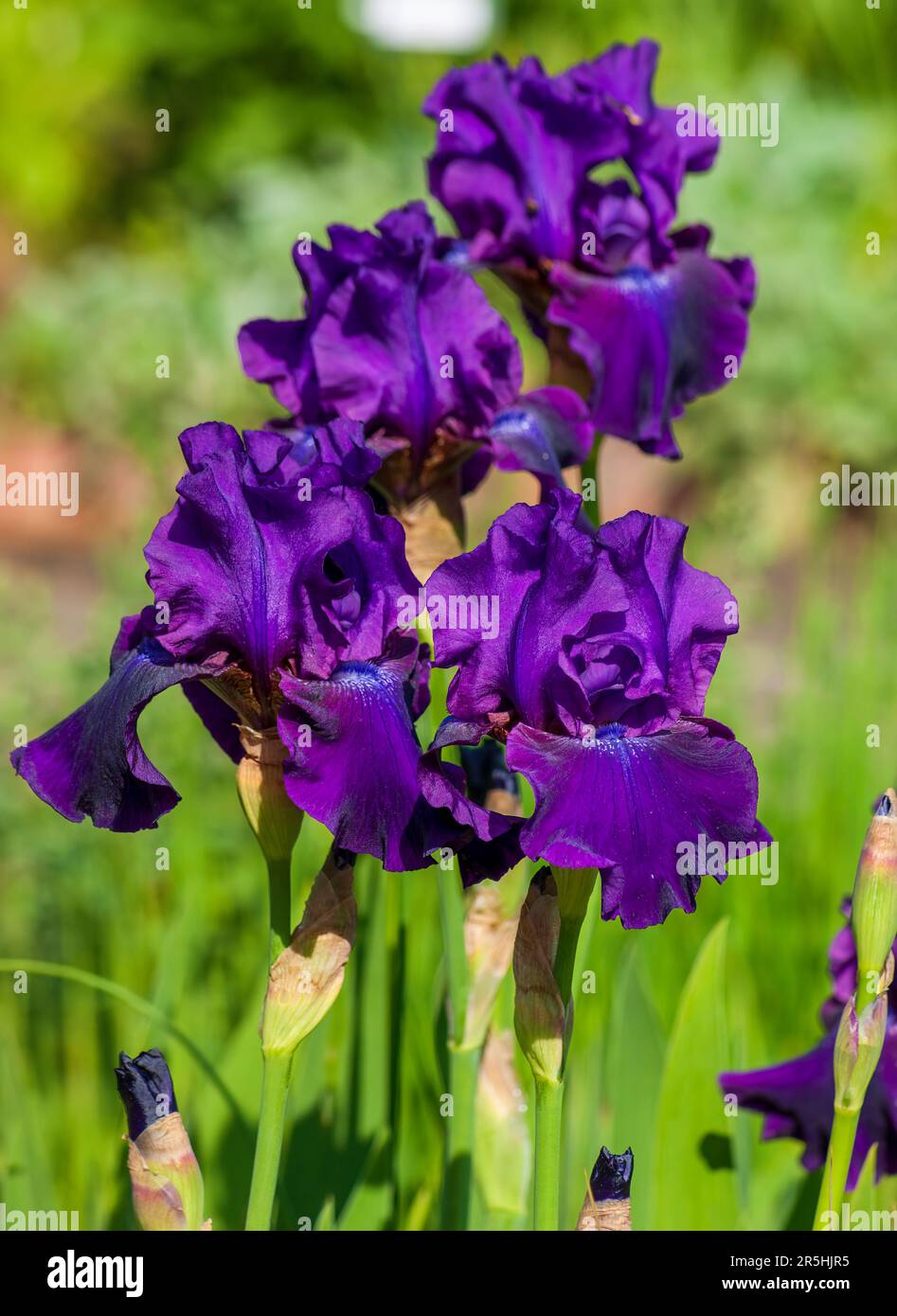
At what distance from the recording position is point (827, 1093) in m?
1.51

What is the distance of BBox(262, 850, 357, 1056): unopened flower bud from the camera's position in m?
1.17

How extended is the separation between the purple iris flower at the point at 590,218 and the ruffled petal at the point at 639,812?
0.66 meters

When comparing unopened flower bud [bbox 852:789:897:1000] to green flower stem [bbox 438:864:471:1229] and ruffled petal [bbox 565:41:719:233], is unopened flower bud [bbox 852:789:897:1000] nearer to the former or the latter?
green flower stem [bbox 438:864:471:1229]

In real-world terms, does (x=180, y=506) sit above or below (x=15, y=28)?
below

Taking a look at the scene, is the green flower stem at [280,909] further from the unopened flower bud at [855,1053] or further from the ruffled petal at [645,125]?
the ruffled petal at [645,125]

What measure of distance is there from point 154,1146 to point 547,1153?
321 mm

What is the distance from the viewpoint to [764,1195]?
192 cm

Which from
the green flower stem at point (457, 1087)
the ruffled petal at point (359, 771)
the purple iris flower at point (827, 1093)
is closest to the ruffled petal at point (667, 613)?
the ruffled petal at point (359, 771)

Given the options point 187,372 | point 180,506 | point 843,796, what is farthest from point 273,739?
point 187,372

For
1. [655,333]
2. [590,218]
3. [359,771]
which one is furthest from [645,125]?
[359,771]

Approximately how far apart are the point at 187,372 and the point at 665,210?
8.28 ft

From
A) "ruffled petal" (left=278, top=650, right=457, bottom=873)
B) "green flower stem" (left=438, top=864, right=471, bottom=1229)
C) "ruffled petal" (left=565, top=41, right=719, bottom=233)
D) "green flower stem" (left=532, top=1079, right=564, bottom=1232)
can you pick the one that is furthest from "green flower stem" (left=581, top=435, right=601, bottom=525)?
"green flower stem" (left=532, top=1079, right=564, bottom=1232)

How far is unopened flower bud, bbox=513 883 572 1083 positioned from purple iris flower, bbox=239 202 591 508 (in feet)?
1.77

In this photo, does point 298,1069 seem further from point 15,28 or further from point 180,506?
point 15,28
